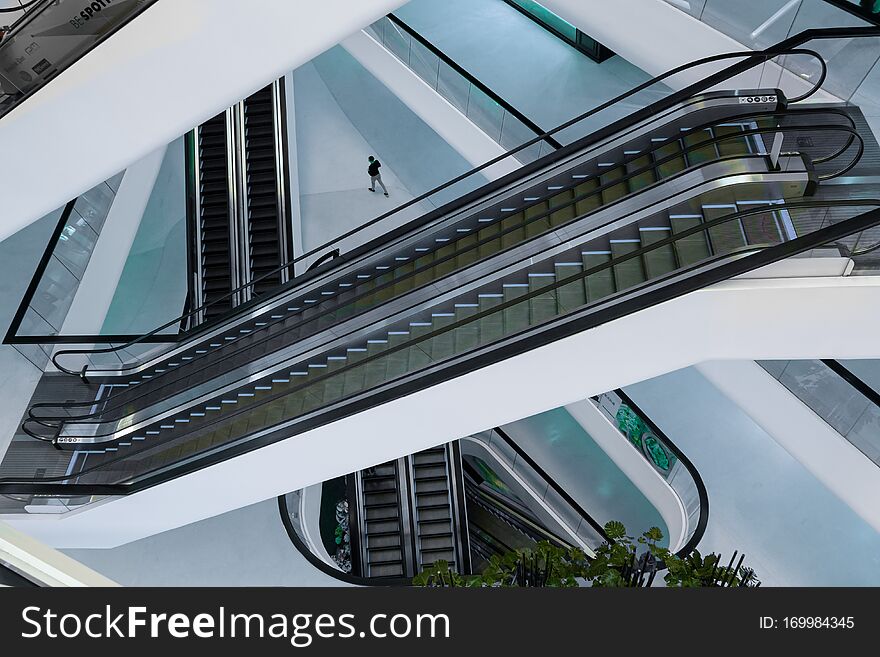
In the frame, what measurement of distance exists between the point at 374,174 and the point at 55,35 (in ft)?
25.4

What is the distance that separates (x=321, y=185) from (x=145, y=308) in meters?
4.51

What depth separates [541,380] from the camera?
670 cm

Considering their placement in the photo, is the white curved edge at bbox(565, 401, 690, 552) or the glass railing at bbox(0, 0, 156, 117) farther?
the white curved edge at bbox(565, 401, 690, 552)

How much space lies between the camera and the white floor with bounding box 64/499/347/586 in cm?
903

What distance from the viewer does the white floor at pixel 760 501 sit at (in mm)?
9109

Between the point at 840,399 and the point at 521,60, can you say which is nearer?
the point at 840,399

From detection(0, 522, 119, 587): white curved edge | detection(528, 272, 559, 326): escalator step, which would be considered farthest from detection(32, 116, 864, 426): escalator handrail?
detection(0, 522, 119, 587): white curved edge

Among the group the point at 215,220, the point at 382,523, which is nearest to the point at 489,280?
the point at 382,523

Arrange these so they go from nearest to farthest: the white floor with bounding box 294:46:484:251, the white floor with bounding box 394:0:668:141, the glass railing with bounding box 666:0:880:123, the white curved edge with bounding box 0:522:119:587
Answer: the white curved edge with bounding box 0:522:119:587, the glass railing with bounding box 666:0:880:123, the white floor with bounding box 394:0:668:141, the white floor with bounding box 294:46:484:251

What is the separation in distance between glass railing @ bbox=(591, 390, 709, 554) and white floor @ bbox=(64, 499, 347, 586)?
4.31 metres

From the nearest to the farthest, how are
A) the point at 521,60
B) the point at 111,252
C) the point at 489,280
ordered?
the point at 489,280, the point at 111,252, the point at 521,60

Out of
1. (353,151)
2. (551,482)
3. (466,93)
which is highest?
(353,151)

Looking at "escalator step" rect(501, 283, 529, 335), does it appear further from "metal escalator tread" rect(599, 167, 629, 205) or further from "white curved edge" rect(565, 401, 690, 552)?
"white curved edge" rect(565, 401, 690, 552)

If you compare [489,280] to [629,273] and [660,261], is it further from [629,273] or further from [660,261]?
[660,261]
